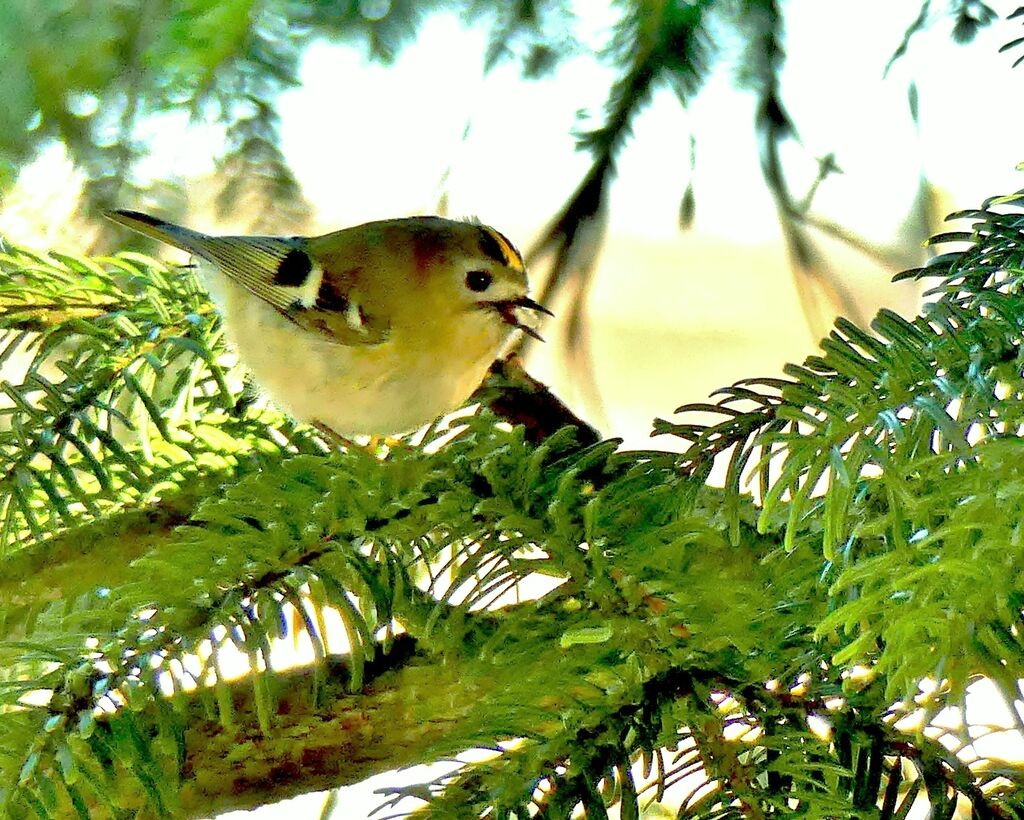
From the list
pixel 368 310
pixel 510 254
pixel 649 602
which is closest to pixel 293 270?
pixel 368 310

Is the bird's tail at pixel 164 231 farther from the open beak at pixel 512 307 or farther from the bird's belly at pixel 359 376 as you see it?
the open beak at pixel 512 307

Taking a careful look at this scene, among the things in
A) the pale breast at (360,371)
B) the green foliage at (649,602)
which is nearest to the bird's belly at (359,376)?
the pale breast at (360,371)

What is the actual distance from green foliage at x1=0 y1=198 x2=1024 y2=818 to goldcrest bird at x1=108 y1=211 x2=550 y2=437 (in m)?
0.32

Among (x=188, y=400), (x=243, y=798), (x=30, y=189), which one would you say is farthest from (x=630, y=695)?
(x=30, y=189)

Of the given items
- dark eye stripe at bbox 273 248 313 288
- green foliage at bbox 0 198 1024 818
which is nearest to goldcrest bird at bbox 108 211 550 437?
dark eye stripe at bbox 273 248 313 288

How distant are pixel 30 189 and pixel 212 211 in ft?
0.58

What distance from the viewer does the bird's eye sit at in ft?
3.23

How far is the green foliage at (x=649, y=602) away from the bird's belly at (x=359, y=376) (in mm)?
306

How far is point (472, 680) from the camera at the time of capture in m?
0.55

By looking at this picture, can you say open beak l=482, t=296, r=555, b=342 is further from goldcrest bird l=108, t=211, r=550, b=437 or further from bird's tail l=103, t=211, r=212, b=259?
bird's tail l=103, t=211, r=212, b=259

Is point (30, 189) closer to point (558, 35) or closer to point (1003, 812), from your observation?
point (558, 35)

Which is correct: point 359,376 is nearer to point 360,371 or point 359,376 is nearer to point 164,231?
point 360,371

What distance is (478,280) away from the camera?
0.99 metres

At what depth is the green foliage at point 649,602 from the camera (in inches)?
14.4
